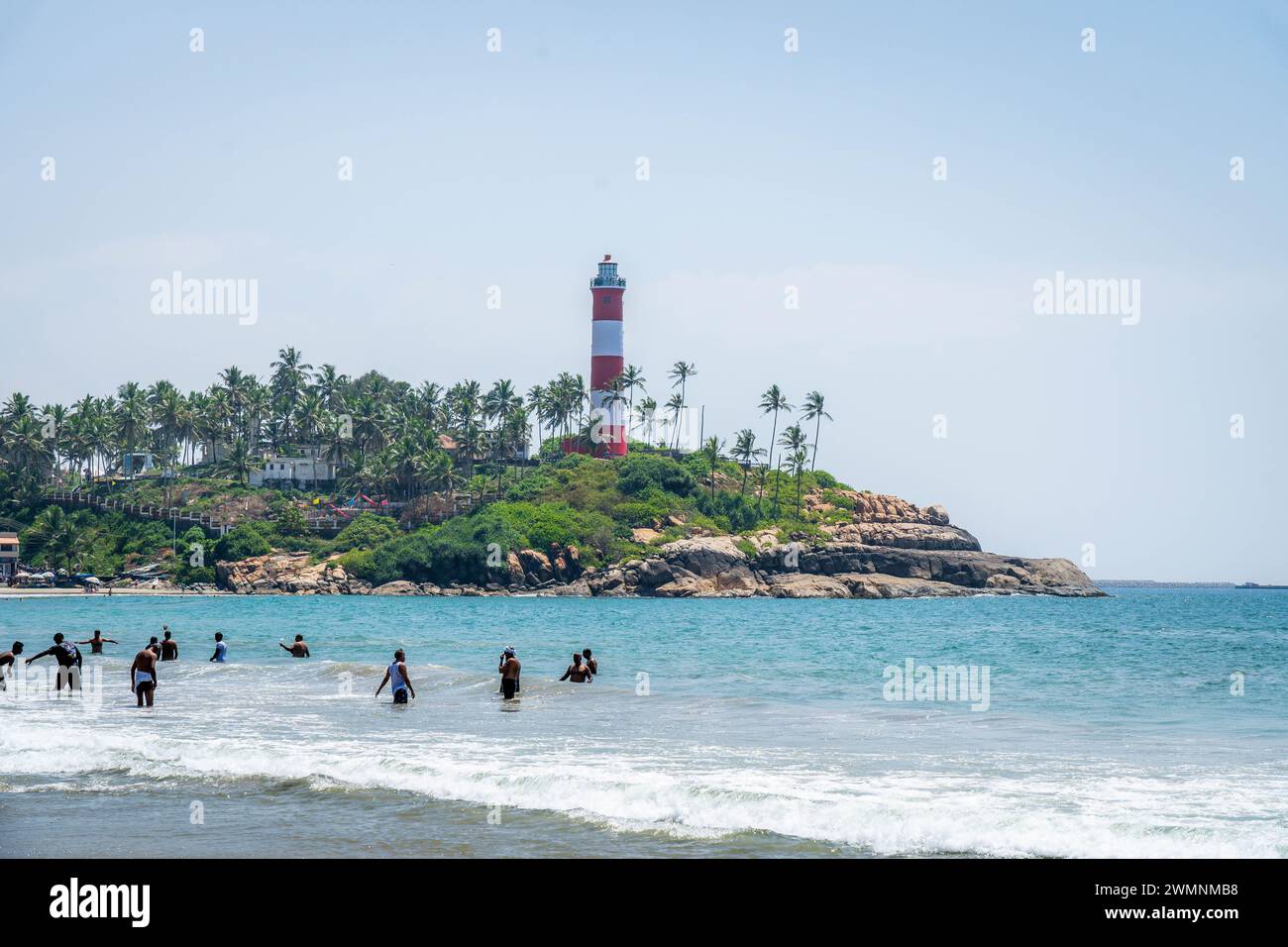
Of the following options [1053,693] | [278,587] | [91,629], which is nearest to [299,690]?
[1053,693]

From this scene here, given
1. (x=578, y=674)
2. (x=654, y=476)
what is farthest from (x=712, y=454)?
(x=578, y=674)

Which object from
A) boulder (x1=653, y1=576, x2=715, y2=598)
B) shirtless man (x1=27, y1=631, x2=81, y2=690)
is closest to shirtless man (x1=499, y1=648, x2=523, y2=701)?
shirtless man (x1=27, y1=631, x2=81, y2=690)

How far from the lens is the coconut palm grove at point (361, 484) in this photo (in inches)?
4343

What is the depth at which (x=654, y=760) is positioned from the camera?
18.5 metres

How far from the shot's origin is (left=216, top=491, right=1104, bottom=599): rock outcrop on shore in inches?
4190

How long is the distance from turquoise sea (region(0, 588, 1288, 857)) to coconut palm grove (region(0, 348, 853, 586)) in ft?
227

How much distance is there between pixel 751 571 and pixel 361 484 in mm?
42229

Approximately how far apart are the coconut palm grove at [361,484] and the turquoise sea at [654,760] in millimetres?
69066

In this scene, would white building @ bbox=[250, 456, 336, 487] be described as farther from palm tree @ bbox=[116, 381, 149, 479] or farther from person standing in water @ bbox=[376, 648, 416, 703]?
person standing in water @ bbox=[376, 648, 416, 703]

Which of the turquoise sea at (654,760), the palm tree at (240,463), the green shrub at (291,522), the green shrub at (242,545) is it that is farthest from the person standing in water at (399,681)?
the palm tree at (240,463)

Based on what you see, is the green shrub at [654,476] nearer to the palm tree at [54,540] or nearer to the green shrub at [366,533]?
the green shrub at [366,533]

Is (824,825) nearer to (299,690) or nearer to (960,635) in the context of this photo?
(299,690)

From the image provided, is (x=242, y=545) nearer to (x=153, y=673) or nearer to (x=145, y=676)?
(x=153, y=673)

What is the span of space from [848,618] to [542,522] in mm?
41833
